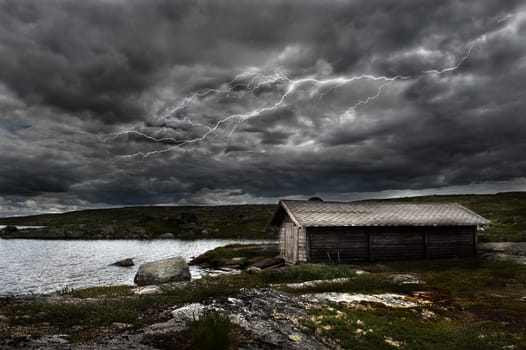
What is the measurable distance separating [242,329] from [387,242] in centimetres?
3047

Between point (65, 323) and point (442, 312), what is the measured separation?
53.4 feet

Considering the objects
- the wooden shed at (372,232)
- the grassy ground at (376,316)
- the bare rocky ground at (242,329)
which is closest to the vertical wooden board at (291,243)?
the wooden shed at (372,232)

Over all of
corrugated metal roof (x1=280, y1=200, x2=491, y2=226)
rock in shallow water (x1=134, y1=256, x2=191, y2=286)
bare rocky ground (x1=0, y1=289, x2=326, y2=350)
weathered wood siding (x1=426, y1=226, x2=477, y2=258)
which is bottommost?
rock in shallow water (x1=134, y1=256, x2=191, y2=286)

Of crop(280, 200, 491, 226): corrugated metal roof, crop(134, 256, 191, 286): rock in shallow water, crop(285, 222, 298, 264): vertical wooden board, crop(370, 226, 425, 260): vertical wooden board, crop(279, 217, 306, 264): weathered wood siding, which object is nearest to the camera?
crop(134, 256, 191, 286): rock in shallow water

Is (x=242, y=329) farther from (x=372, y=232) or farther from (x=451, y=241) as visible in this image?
(x=451, y=241)

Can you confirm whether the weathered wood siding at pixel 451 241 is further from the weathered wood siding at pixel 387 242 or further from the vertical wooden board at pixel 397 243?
the vertical wooden board at pixel 397 243

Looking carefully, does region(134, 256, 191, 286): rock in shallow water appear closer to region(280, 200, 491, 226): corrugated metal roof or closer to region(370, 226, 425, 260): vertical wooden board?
region(280, 200, 491, 226): corrugated metal roof

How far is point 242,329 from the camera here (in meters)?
12.8

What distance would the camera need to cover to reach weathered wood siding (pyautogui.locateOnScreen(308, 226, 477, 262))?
37688 mm

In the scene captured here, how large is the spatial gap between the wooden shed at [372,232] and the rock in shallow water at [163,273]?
37.3ft

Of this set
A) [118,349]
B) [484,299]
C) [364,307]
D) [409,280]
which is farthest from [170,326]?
[409,280]

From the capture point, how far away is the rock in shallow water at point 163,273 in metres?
32.5

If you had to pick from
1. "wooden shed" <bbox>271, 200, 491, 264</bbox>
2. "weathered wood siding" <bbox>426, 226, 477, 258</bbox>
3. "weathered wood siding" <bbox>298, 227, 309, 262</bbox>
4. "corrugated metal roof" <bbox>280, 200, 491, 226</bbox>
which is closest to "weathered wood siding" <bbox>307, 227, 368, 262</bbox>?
"wooden shed" <bbox>271, 200, 491, 264</bbox>

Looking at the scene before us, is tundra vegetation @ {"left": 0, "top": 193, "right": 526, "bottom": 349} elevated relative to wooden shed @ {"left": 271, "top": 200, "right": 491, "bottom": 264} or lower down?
lower down
